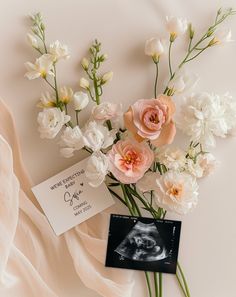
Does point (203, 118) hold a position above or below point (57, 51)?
below

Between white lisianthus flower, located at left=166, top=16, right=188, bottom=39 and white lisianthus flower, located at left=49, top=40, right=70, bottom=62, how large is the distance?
0.27 m

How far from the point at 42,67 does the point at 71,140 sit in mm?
202

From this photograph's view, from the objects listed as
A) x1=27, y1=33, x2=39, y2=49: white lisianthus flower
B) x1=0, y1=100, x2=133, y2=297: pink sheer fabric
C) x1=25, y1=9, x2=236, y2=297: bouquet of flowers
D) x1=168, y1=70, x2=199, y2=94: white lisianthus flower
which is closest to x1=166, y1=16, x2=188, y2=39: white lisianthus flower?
x1=25, y1=9, x2=236, y2=297: bouquet of flowers

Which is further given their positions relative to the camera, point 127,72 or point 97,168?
point 127,72

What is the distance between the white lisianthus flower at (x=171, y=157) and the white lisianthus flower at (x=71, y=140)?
0.20 metres

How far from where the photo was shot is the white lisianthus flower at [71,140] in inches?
43.5

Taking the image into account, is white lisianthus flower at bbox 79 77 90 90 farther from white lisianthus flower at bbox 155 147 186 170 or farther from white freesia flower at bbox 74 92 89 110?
white lisianthus flower at bbox 155 147 186 170

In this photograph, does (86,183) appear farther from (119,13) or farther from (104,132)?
(119,13)

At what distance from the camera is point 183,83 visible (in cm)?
115

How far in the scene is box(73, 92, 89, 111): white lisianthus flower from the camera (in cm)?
114

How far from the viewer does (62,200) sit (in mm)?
1172

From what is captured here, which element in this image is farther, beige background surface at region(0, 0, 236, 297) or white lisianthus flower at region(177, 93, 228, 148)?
beige background surface at region(0, 0, 236, 297)

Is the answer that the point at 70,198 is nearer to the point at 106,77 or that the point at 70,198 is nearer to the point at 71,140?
the point at 71,140

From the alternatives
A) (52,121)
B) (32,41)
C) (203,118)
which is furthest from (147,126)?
(32,41)
